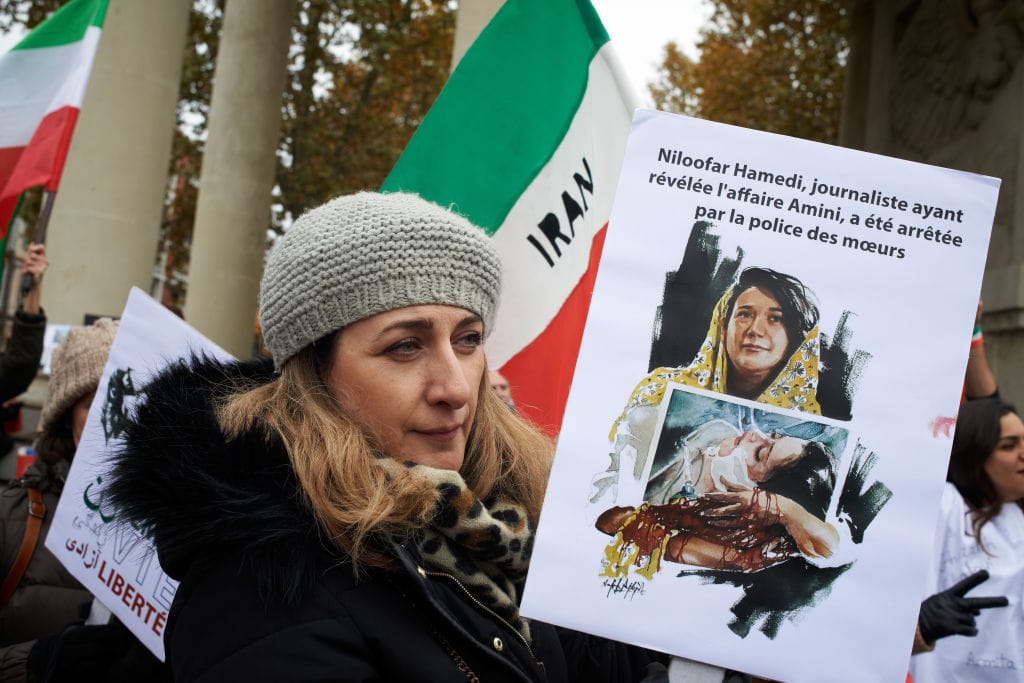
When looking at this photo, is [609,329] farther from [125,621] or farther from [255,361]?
[125,621]

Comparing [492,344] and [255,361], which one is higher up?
[492,344]

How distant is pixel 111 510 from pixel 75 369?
100 cm

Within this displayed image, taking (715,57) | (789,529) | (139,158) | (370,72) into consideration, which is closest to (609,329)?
(789,529)

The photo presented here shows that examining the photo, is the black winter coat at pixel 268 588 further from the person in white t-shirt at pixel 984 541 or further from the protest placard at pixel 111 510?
the person in white t-shirt at pixel 984 541

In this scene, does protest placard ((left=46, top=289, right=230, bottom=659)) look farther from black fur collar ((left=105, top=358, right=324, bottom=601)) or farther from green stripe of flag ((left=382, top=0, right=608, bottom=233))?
green stripe of flag ((left=382, top=0, right=608, bottom=233))

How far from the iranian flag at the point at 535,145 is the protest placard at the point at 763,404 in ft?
4.37

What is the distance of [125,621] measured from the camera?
7.73 ft

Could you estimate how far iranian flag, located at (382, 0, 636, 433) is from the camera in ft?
9.38

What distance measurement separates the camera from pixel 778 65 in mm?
20406

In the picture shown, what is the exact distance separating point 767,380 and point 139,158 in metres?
7.86

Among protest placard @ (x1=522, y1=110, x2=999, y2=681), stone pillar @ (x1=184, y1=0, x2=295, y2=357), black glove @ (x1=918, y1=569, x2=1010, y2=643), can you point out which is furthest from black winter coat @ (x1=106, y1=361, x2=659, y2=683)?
stone pillar @ (x1=184, y1=0, x2=295, y2=357)
